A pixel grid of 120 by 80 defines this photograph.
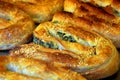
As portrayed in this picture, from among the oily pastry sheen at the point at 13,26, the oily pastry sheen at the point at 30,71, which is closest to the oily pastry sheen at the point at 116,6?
the oily pastry sheen at the point at 13,26

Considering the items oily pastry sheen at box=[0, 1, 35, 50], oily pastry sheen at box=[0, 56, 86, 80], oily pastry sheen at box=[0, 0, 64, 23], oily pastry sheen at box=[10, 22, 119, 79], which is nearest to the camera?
oily pastry sheen at box=[0, 56, 86, 80]

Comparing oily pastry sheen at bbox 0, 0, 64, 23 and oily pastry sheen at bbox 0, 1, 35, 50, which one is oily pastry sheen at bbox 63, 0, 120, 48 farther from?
oily pastry sheen at bbox 0, 1, 35, 50

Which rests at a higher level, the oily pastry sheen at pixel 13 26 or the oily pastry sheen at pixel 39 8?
the oily pastry sheen at pixel 39 8

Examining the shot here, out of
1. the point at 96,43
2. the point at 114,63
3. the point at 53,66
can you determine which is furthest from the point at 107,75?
the point at 53,66

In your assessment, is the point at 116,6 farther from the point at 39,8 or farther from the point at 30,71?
the point at 30,71

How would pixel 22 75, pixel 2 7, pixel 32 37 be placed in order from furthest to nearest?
pixel 2 7
pixel 32 37
pixel 22 75

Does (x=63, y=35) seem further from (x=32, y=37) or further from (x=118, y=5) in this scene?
(x=118, y=5)

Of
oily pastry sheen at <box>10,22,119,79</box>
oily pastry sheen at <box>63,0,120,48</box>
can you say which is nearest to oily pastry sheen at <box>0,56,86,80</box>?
oily pastry sheen at <box>10,22,119,79</box>

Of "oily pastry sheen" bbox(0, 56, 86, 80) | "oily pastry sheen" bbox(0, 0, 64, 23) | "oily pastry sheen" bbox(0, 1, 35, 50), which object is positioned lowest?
"oily pastry sheen" bbox(0, 56, 86, 80)

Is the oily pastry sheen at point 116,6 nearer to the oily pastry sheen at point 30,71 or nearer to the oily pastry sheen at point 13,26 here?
the oily pastry sheen at point 13,26
